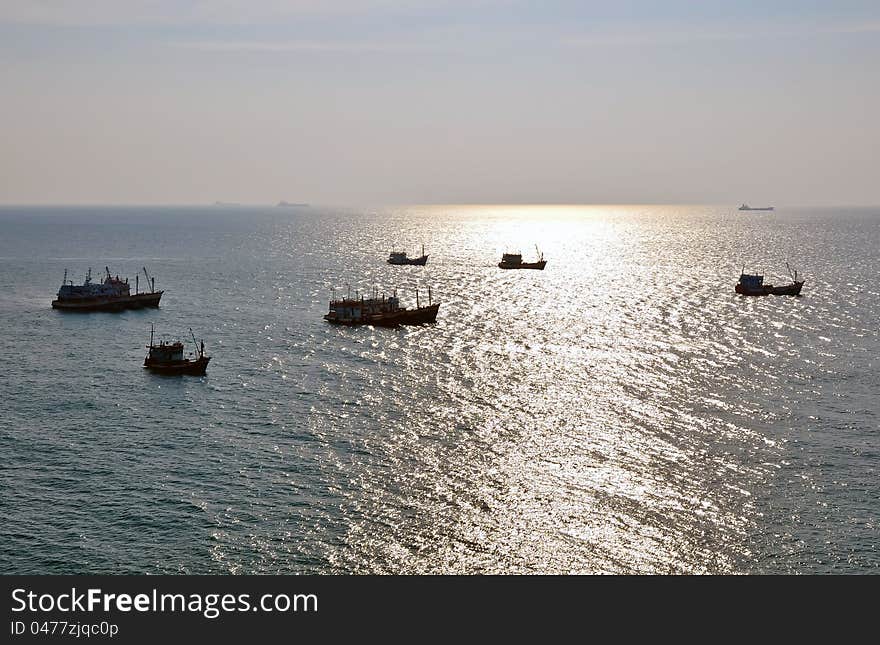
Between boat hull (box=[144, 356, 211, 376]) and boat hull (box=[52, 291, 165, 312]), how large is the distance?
6654 cm

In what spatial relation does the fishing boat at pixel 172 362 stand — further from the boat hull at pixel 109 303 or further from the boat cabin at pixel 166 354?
the boat hull at pixel 109 303

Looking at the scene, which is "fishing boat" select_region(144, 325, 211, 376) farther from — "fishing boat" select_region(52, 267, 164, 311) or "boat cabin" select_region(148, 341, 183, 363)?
"fishing boat" select_region(52, 267, 164, 311)

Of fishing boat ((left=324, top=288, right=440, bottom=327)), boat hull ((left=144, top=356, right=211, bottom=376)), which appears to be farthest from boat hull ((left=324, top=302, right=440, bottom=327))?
boat hull ((left=144, top=356, right=211, bottom=376))

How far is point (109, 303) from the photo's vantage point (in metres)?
179

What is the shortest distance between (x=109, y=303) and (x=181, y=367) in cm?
7150

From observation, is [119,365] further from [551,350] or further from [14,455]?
[551,350]

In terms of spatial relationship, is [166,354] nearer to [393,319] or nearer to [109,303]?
[393,319]

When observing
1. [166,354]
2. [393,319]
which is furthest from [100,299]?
[166,354]

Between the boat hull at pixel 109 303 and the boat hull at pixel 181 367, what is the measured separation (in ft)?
218

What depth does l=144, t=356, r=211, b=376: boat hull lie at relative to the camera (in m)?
118

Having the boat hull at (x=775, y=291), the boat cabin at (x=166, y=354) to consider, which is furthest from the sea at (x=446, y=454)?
the boat hull at (x=775, y=291)

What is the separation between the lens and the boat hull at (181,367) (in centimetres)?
11819
